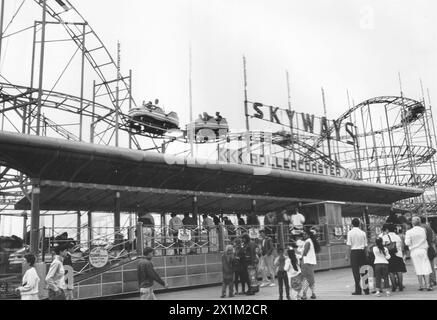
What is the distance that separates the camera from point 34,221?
13961 millimetres

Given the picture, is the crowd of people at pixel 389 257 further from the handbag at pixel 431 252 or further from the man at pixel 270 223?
the man at pixel 270 223

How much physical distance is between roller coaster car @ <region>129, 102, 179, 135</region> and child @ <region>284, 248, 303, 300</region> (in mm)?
18009

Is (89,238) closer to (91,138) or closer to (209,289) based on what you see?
(209,289)

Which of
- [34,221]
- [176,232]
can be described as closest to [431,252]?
[176,232]

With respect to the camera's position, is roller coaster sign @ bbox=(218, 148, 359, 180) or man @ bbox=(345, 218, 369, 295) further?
roller coaster sign @ bbox=(218, 148, 359, 180)

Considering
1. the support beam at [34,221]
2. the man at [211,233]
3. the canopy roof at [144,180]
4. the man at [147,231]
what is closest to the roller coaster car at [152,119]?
the canopy roof at [144,180]

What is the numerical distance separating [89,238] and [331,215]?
43.3 ft

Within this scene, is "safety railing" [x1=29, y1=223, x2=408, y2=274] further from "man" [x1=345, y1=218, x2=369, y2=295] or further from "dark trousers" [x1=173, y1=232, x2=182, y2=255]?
"man" [x1=345, y1=218, x2=369, y2=295]

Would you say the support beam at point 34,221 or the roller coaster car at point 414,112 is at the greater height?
the roller coaster car at point 414,112

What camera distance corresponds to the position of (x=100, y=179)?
51.9ft

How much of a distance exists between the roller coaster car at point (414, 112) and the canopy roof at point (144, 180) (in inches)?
644

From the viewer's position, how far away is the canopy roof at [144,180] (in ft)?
45.4

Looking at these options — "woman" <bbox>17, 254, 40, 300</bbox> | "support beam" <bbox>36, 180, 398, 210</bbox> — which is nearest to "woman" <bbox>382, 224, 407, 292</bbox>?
"support beam" <bbox>36, 180, 398, 210</bbox>

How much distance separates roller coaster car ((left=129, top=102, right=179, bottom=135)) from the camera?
28.9 metres
